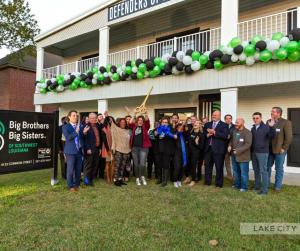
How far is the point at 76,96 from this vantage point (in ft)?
46.5

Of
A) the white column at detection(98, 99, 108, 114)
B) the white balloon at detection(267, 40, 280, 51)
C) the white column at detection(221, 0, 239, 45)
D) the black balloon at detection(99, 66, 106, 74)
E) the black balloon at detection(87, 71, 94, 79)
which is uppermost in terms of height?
the white column at detection(221, 0, 239, 45)

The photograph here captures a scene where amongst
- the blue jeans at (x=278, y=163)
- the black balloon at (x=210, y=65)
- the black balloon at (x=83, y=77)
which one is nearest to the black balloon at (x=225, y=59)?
the black balloon at (x=210, y=65)

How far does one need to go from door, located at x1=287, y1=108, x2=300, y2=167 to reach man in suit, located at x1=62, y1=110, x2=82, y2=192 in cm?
700

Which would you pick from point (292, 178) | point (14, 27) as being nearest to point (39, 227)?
point (292, 178)

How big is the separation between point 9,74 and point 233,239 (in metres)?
23.3

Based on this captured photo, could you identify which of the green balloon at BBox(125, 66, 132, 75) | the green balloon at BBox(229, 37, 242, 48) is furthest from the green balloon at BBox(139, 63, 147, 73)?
the green balloon at BBox(229, 37, 242, 48)

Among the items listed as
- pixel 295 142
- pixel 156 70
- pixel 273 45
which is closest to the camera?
pixel 273 45

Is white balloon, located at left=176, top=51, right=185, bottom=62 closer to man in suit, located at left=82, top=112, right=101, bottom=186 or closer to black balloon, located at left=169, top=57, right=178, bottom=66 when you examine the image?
black balloon, located at left=169, top=57, right=178, bottom=66

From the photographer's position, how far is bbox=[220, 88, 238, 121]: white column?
30.1 ft

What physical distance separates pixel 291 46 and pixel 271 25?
10.3 ft

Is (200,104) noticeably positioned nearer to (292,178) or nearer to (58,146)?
(292,178)

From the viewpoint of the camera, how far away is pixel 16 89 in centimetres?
2348

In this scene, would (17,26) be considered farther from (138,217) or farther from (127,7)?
(138,217)

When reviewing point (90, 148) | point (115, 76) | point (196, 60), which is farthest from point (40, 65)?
point (90, 148)
